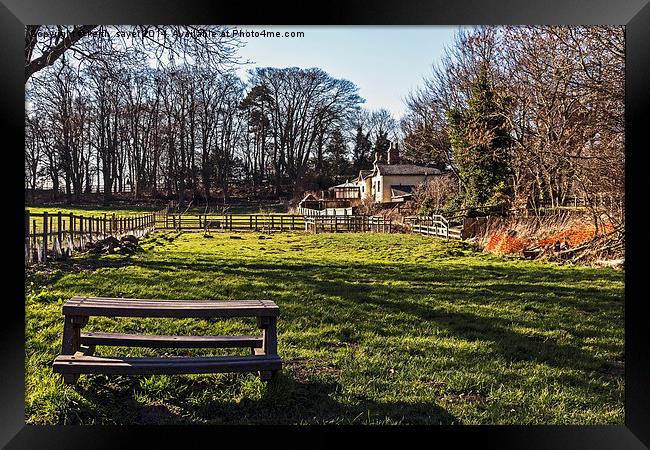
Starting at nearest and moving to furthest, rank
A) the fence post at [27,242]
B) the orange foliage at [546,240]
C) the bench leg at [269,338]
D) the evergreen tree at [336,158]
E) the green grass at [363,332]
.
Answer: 1. the bench leg at [269,338]
2. the green grass at [363,332]
3. the fence post at [27,242]
4. the evergreen tree at [336,158]
5. the orange foliage at [546,240]

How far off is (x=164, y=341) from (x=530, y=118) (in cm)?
329

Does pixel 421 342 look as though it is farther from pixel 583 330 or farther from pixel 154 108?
pixel 154 108

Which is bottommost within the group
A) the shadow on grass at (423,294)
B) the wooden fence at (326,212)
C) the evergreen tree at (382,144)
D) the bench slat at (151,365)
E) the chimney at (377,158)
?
the bench slat at (151,365)

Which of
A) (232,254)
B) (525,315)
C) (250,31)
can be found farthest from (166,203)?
(525,315)

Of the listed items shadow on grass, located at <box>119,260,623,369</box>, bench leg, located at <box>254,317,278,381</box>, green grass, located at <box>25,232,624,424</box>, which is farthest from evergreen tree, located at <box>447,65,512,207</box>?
bench leg, located at <box>254,317,278,381</box>

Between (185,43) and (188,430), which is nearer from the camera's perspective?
(188,430)

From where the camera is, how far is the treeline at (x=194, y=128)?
13.4ft

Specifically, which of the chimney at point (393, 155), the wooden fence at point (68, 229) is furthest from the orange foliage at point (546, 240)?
the wooden fence at point (68, 229)

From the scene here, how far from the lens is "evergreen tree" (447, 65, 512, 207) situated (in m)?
4.18

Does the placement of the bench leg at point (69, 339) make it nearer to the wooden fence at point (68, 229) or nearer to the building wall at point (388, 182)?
the wooden fence at point (68, 229)

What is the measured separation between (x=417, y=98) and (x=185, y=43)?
6.10ft

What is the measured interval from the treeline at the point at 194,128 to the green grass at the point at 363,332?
1.59ft

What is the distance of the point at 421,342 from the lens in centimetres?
402
